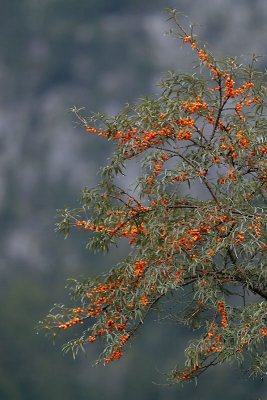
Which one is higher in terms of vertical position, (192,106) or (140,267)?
(192,106)

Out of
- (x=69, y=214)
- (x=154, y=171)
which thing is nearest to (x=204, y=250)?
(x=154, y=171)

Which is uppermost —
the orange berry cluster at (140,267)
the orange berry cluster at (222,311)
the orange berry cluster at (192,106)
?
the orange berry cluster at (192,106)

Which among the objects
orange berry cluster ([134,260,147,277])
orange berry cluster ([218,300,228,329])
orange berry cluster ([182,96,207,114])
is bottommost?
orange berry cluster ([218,300,228,329])

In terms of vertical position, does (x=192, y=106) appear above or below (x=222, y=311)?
above

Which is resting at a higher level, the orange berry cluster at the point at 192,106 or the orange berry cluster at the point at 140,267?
the orange berry cluster at the point at 192,106

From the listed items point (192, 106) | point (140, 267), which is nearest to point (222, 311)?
point (140, 267)

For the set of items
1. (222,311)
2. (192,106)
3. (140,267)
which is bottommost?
(222,311)

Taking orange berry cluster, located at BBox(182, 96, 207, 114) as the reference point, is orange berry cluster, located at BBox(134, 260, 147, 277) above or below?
below

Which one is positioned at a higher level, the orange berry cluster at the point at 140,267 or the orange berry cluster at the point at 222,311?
the orange berry cluster at the point at 140,267

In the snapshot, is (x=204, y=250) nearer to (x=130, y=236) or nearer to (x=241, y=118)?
(x=130, y=236)

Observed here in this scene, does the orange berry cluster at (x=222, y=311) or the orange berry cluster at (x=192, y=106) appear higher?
the orange berry cluster at (x=192, y=106)

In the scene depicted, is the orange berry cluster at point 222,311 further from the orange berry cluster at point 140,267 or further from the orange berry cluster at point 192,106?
the orange berry cluster at point 192,106

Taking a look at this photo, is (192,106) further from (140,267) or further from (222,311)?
(222,311)

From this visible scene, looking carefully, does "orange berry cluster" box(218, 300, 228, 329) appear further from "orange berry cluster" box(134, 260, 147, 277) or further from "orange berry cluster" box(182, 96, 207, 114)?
"orange berry cluster" box(182, 96, 207, 114)
